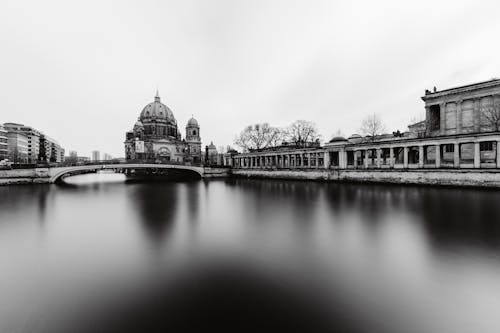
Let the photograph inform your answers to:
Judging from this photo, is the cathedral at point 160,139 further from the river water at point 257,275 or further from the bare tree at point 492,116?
the river water at point 257,275

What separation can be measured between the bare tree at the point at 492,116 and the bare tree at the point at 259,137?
40.0 m

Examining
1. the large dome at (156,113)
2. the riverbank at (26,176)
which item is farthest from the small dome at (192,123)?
the riverbank at (26,176)

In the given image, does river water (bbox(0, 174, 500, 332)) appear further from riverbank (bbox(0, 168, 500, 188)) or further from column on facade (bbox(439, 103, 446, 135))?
column on facade (bbox(439, 103, 446, 135))

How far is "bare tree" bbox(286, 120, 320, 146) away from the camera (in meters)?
58.1

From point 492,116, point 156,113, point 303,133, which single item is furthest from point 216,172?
point 156,113

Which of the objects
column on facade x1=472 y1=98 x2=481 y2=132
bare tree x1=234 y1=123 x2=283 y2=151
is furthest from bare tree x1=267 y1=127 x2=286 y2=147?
column on facade x1=472 y1=98 x2=481 y2=132

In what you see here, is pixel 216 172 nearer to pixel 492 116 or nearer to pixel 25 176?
pixel 25 176

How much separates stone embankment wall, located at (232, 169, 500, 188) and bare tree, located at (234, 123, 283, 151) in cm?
2441

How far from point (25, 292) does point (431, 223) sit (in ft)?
48.5

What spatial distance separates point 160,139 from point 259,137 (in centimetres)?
3480

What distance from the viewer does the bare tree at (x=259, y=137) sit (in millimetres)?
62469

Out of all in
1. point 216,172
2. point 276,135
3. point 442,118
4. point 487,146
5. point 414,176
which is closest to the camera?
point 414,176

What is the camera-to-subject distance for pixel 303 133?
194 feet

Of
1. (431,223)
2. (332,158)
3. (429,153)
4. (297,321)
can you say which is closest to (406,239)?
(431,223)
